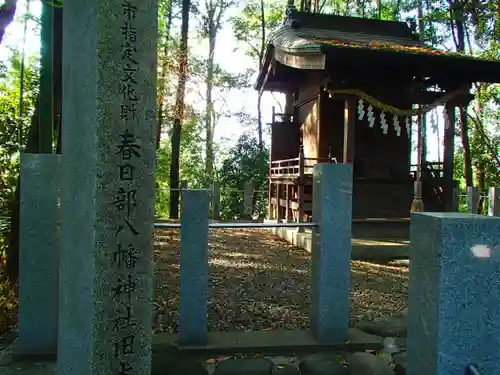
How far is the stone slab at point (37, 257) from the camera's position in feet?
9.86

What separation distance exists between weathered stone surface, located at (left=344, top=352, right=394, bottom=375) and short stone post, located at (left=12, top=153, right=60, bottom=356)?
221 cm

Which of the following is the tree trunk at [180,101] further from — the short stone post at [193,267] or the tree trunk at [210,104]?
the short stone post at [193,267]

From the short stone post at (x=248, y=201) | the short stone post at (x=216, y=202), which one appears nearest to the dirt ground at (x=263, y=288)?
the short stone post at (x=216, y=202)

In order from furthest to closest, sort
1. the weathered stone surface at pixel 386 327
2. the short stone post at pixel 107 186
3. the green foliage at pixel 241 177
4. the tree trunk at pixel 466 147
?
the green foliage at pixel 241 177 → the tree trunk at pixel 466 147 → the weathered stone surface at pixel 386 327 → the short stone post at pixel 107 186

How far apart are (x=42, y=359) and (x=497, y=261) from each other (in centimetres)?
300

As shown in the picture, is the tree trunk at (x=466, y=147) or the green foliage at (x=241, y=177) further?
the green foliage at (x=241, y=177)

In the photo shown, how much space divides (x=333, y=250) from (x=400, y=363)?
94cm

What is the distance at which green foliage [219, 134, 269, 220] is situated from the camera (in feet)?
52.2

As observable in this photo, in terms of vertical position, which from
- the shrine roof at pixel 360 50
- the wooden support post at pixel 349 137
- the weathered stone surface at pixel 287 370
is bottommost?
the weathered stone surface at pixel 287 370

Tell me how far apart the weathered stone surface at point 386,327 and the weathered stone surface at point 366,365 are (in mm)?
506

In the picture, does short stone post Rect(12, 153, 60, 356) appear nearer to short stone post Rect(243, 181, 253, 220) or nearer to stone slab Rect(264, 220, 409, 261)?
stone slab Rect(264, 220, 409, 261)

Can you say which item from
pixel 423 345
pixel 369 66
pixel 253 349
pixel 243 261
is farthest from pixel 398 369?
pixel 369 66

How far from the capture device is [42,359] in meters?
2.97

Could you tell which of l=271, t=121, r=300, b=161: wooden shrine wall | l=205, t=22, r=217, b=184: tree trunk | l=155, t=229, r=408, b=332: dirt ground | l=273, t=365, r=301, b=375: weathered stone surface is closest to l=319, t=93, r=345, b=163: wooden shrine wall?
l=271, t=121, r=300, b=161: wooden shrine wall
